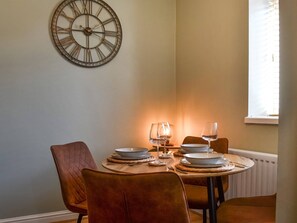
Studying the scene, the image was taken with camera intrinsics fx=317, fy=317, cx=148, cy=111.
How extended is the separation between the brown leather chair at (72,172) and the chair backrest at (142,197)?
0.74m

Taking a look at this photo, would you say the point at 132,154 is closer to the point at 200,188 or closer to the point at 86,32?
the point at 200,188

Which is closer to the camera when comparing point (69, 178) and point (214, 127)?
point (214, 127)

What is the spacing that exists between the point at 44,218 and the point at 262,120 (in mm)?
2049

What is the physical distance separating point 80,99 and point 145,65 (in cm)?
77

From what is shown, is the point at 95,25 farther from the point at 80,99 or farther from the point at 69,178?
the point at 69,178

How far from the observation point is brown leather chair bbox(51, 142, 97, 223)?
6.72 ft

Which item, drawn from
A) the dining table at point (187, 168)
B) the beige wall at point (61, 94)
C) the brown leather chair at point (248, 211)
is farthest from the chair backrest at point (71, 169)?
the brown leather chair at point (248, 211)

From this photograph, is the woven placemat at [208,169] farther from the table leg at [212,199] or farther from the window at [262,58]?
the window at [262,58]

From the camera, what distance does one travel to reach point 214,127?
197cm

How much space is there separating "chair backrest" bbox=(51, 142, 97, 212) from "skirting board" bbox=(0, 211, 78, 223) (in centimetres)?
85

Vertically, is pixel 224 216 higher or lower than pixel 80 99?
lower

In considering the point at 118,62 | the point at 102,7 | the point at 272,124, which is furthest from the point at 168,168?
the point at 102,7

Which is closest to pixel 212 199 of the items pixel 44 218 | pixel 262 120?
pixel 262 120

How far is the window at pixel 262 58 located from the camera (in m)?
2.53
